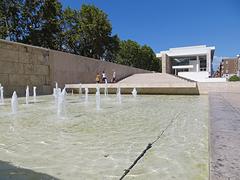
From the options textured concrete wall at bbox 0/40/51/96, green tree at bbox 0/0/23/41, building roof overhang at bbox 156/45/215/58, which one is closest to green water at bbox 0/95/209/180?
textured concrete wall at bbox 0/40/51/96

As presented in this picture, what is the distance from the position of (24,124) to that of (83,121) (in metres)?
1.03

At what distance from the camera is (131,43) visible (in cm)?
4734

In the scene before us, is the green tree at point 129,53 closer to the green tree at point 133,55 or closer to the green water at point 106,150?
the green tree at point 133,55

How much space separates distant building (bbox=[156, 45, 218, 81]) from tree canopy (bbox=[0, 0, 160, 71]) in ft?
88.5

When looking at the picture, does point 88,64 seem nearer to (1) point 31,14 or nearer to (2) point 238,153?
(1) point 31,14

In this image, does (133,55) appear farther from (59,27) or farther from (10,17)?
(10,17)

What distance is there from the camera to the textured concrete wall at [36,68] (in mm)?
11625

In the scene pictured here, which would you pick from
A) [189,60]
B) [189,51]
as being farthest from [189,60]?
[189,51]

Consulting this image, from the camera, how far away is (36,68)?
13508 mm

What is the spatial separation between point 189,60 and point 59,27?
4417 cm

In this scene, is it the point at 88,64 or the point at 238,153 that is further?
the point at 88,64

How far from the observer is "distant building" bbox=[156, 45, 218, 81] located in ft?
A: 194

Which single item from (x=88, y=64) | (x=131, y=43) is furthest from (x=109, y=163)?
(x=131, y=43)

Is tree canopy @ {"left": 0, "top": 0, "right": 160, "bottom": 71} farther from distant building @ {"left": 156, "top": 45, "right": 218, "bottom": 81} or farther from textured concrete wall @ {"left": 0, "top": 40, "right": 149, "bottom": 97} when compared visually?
distant building @ {"left": 156, "top": 45, "right": 218, "bottom": 81}
